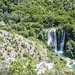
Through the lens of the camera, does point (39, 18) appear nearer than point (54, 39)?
No

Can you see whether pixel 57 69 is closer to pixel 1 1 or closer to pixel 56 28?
pixel 56 28

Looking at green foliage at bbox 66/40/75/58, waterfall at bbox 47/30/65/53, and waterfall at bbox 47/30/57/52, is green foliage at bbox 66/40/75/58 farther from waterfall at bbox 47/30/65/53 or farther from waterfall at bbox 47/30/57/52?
waterfall at bbox 47/30/57/52

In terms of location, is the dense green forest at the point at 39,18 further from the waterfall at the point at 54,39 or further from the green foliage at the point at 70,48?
the waterfall at the point at 54,39

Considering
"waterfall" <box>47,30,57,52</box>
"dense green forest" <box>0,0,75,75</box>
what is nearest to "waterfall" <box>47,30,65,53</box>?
"waterfall" <box>47,30,57,52</box>

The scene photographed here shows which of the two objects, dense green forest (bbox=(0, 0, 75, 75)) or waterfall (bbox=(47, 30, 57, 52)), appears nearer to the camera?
dense green forest (bbox=(0, 0, 75, 75))

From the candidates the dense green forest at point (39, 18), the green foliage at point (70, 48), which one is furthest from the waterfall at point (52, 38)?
the green foliage at point (70, 48)

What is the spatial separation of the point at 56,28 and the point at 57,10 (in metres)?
9.91

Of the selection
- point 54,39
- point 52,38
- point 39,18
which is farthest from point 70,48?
point 39,18

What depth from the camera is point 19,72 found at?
1694 cm

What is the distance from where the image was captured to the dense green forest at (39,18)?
38438 millimetres

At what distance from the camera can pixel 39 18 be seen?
43906mm

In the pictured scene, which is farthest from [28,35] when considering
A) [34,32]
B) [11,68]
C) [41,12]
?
[11,68]

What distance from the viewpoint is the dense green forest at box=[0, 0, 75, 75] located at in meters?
38.4

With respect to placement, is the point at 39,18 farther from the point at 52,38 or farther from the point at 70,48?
the point at 70,48
